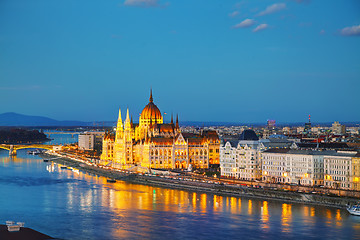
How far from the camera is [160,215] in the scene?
41094 millimetres

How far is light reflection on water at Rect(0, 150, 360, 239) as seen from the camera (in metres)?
35.2

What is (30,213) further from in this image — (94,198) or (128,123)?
(128,123)

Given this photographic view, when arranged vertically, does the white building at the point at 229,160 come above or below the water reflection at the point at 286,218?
above

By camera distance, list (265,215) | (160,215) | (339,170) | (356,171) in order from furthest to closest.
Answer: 1. (339,170)
2. (356,171)
3. (160,215)
4. (265,215)

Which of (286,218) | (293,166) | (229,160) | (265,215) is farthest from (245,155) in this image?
(286,218)

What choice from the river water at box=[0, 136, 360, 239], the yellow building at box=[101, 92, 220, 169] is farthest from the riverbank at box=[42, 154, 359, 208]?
the yellow building at box=[101, 92, 220, 169]

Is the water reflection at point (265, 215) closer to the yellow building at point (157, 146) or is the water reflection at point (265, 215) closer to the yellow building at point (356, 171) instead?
the yellow building at point (356, 171)

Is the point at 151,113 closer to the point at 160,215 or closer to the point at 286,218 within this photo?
the point at 160,215

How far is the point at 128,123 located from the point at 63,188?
26.9 meters

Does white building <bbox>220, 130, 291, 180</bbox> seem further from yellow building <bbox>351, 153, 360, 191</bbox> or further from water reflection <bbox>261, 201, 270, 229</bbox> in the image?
yellow building <bbox>351, 153, 360, 191</bbox>

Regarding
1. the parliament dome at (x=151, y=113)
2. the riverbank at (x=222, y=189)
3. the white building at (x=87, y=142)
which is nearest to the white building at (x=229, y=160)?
the riverbank at (x=222, y=189)

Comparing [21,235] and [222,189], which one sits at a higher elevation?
[222,189]

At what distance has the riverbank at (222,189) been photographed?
1740 inches

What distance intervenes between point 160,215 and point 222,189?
13.3 m
